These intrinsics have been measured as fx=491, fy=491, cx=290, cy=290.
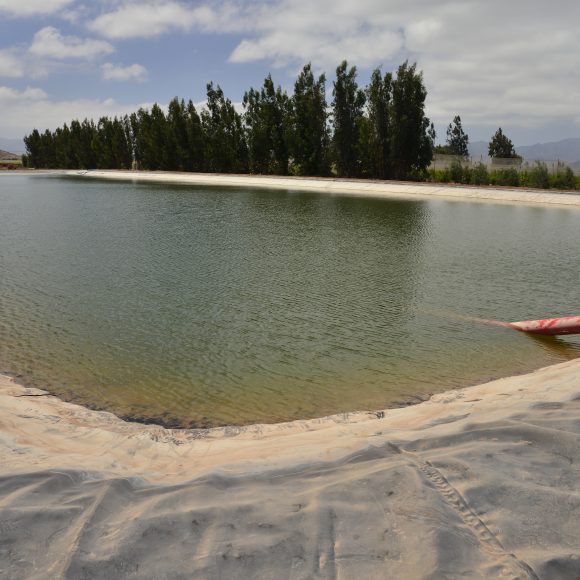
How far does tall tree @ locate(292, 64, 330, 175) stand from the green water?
108 feet

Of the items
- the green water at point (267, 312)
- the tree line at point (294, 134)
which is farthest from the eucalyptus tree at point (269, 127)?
the green water at point (267, 312)

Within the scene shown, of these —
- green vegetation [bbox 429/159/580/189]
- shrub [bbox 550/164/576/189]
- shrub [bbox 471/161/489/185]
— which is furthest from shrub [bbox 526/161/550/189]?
shrub [bbox 471/161/489/185]

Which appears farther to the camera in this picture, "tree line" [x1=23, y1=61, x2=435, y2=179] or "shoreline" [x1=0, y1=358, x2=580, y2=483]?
"tree line" [x1=23, y1=61, x2=435, y2=179]

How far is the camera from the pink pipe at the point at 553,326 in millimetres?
8297

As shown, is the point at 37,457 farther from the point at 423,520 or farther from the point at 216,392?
the point at 423,520

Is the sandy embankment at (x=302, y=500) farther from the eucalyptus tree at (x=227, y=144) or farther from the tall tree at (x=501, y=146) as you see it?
the tall tree at (x=501, y=146)

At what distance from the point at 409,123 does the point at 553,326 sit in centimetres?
3821

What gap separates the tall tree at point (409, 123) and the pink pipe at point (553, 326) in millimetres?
37333

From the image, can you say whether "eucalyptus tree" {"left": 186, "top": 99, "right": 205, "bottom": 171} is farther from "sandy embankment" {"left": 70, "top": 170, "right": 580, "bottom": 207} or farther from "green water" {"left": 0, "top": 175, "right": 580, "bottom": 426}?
"green water" {"left": 0, "top": 175, "right": 580, "bottom": 426}

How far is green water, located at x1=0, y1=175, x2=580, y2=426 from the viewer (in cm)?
633

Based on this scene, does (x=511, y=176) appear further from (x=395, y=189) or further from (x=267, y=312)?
(x=267, y=312)

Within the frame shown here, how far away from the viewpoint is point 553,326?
839 cm

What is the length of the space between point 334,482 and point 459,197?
34579mm

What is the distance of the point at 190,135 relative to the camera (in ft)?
200
